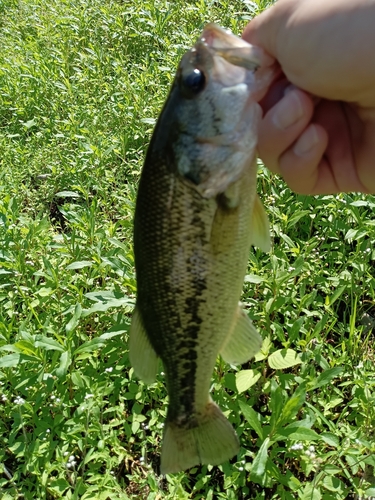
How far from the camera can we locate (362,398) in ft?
8.52

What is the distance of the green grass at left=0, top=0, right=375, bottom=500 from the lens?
2.56m

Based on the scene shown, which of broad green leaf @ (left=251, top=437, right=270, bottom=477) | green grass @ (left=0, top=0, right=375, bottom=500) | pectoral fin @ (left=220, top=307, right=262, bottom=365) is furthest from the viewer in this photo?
green grass @ (left=0, top=0, right=375, bottom=500)

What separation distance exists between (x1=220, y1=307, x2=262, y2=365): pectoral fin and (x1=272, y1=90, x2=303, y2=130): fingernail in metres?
0.82

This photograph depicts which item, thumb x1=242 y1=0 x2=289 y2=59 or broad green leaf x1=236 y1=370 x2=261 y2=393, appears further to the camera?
broad green leaf x1=236 y1=370 x2=261 y2=393

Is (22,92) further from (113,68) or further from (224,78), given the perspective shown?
(224,78)

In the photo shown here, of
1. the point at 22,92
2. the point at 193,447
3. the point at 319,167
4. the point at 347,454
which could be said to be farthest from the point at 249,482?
the point at 22,92

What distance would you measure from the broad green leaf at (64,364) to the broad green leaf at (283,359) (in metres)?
1.16

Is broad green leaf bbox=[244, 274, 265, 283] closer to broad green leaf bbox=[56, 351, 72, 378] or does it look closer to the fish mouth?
broad green leaf bbox=[56, 351, 72, 378]

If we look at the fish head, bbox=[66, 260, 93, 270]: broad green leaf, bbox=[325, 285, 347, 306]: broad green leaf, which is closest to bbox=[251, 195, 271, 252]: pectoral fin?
the fish head

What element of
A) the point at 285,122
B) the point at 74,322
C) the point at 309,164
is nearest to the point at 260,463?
the point at 74,322

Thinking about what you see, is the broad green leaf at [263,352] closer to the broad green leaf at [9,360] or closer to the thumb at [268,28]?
the broad green leaf at [9,360]

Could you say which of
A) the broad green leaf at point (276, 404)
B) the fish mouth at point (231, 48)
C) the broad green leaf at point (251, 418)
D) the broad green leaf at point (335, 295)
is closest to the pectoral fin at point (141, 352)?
the broad green leaf at point (251, 418)

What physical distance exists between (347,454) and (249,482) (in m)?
0.63

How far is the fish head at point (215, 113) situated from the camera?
1790mm
